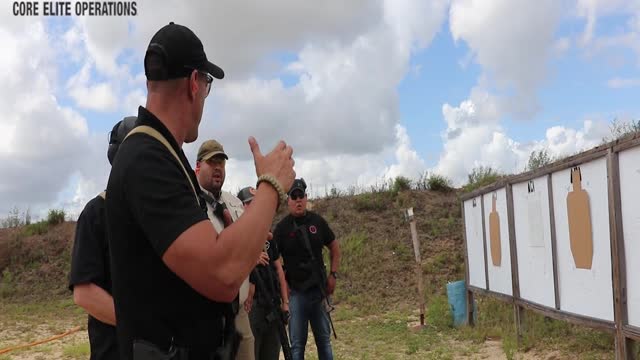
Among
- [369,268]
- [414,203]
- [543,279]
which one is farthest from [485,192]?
[414,203]

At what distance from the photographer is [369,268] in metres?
15.2

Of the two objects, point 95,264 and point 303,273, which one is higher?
point 95,264

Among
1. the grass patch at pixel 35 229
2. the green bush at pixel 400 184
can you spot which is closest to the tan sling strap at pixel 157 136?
the green bush at pixel 400 184

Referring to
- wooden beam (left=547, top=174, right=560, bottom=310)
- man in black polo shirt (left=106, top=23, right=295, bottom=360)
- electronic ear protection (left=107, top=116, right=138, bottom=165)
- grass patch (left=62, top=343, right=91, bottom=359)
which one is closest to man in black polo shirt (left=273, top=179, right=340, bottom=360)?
wooden beam (left=547, top=174, right=560, bottom=310)

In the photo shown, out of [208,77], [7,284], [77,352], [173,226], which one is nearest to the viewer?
[173,226]

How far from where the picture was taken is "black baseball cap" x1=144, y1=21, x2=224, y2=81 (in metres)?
1.57

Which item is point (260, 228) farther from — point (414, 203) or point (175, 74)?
point (414, 203)

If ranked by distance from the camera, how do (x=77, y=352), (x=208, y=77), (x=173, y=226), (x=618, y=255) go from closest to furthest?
(x=173, y=226) < (x=208, y=77) < (x=618, y=255) < (x=77, y=352)

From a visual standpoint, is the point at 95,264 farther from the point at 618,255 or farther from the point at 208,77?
the point at 618,255

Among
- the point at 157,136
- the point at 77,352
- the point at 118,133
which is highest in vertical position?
the point at 118,133

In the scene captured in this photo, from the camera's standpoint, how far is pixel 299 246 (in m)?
5.80

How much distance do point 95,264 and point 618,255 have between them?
12.8 ft

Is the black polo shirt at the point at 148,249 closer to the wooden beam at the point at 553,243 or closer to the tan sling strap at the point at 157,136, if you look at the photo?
the tan sling strap at the point at 157,136

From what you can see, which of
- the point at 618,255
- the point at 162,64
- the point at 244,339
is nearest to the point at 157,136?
the point at 162,64
